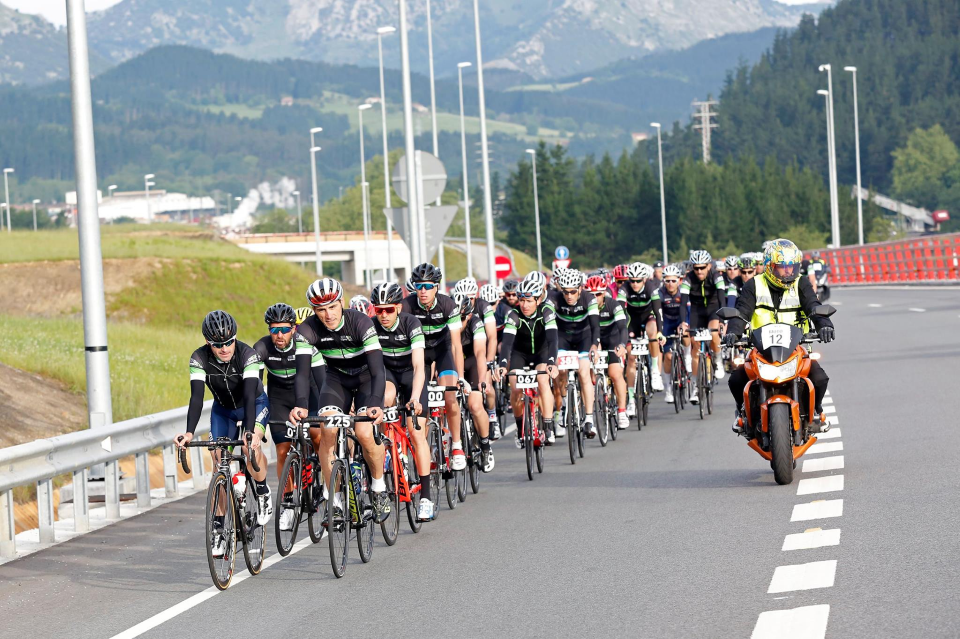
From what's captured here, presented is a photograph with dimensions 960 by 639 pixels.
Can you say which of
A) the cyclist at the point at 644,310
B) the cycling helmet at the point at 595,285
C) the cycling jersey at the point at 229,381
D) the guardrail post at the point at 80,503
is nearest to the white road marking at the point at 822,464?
the cycling jersey at the point at 229,381

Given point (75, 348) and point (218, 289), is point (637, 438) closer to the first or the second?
point (75, 348)

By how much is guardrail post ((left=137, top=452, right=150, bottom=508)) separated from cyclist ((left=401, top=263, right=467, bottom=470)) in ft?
8.75

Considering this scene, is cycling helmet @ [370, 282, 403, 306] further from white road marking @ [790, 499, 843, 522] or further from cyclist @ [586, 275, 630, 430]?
cyclist @ [586, 275, 630, 430]

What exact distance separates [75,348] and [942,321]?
17274 millimetres

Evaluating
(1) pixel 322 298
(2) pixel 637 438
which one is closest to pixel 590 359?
(2) pixel 637 438

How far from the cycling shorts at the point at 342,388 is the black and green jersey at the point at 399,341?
809mm

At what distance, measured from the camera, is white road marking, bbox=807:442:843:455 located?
14.0 meters

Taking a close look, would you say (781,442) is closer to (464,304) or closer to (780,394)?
(780,394)

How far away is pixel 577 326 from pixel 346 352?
6020 mm

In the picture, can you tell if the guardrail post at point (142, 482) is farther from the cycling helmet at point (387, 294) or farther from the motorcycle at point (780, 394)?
the motorcycle at point (780, 394)

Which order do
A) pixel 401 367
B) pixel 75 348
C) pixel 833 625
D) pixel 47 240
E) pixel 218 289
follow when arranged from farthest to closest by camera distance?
1. pixel 47 240
2. pixel 218 289
3. pixel 75 348
4. pixel 401 367
5. pixel 833 625

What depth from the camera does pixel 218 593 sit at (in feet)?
31.0

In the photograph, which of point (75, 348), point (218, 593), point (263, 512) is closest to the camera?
point (218, 593)

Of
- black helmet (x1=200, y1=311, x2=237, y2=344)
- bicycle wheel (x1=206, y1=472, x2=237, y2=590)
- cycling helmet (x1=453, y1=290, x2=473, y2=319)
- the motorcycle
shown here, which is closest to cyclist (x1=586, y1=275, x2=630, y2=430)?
cycling helmet (x1=453, y1=290, x2=473, y2=319)
